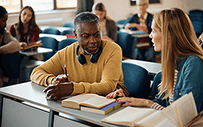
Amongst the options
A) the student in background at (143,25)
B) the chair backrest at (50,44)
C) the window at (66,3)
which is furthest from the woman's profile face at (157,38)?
the window at (66,3)

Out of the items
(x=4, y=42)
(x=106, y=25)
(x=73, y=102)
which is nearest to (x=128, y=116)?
(x=73, y=102)

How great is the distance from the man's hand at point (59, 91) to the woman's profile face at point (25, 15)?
256cm

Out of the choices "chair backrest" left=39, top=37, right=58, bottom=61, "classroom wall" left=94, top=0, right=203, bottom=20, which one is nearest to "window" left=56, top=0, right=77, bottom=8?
"classroom wall" left=94, top=0, right=203, bottom=20

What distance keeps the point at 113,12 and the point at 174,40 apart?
7.24m

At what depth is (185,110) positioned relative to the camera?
3.46 ft

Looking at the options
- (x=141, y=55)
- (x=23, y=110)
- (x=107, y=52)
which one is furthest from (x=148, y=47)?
(x=23, y=110)

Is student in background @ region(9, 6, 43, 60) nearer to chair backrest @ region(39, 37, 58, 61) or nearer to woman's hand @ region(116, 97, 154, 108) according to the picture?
chair backrest @ region(39, 37, 58, 61)

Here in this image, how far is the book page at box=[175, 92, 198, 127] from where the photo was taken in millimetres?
1026

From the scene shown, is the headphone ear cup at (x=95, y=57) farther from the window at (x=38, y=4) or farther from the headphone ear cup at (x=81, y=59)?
the window at (x=38, y=4)

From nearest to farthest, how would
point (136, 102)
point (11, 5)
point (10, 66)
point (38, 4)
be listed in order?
point (136, 102), point (10, 66), point (11, 5), point (38, 4)

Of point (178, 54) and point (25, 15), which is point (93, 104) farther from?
point (25, 15)

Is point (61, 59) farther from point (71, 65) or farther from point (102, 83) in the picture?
point (102, 83)

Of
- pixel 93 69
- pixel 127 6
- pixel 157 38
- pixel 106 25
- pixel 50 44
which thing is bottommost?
pixel 50 44

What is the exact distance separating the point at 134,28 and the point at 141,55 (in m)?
0.83
